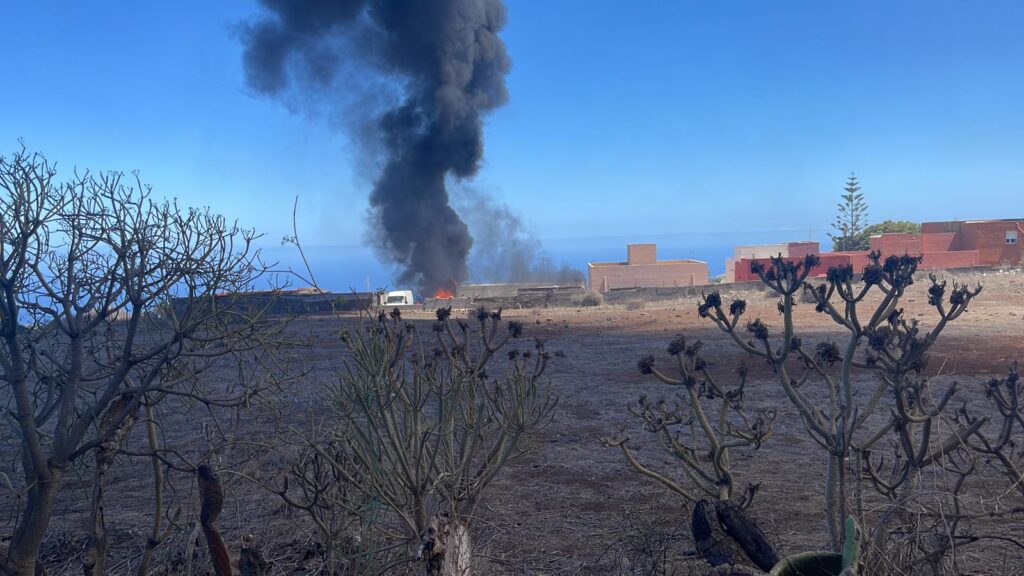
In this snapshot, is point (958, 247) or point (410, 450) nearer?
point (410, 450)

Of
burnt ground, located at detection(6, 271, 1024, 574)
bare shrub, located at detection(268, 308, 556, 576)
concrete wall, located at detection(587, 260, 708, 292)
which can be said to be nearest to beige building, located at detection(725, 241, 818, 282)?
concrete wall, located at detection(587, 260, 708, 292)

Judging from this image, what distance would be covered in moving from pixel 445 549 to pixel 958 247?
115 ft

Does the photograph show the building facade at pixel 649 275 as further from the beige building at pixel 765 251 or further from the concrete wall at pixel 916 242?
the concrete wall at pixel 916 242

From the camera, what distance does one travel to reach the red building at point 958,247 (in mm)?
30016

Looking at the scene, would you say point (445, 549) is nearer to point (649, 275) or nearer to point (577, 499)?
point (577, 499)

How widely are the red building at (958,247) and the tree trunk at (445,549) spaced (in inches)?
1065

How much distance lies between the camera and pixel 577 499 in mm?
5879

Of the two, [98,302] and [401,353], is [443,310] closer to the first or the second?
[401,353]

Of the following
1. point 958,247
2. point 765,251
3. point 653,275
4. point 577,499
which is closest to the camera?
point 577,499

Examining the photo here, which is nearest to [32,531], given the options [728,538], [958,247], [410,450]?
[410,450]

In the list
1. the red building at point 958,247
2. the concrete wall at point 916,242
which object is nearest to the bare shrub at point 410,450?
the red building at point 958,247

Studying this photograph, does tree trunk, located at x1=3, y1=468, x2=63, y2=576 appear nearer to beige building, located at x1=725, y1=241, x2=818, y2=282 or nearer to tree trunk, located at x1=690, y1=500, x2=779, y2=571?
tree trunk, located at x1=690, y1=500, x2=779, y2=571

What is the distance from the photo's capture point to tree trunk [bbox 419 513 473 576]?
3213mm

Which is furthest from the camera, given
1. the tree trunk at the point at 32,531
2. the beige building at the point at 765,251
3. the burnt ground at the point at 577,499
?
the beige building at the point at 765,251
